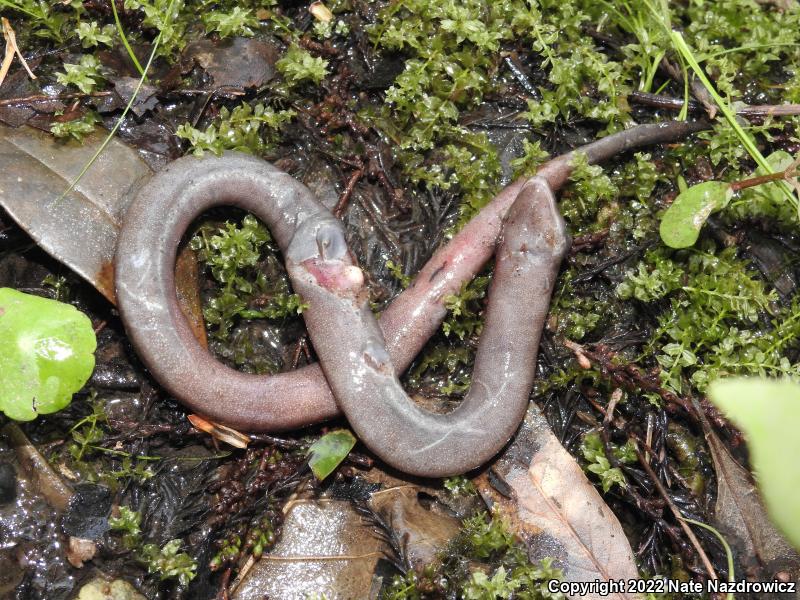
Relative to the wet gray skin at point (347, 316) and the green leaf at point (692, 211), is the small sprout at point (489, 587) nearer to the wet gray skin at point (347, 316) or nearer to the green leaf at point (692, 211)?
the wet gray skin at point (347, 316)

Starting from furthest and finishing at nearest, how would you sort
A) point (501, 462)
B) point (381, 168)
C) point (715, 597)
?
point (381, 168) → point (501, 462) → point (715, 597)

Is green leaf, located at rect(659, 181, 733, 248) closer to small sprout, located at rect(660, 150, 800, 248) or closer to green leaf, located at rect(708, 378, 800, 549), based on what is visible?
small sprout, located at rect(660, 150, 800, 248)

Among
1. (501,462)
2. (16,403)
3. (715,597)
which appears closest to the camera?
(16,403)

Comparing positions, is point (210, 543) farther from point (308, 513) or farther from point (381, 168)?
point (381, 168)

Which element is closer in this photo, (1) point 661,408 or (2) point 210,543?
(2) point 210,543

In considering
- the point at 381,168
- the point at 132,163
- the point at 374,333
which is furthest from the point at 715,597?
the point at 132,163

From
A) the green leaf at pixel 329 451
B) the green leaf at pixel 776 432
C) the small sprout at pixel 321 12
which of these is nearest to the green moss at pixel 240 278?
the green leaf at pixel 329 451

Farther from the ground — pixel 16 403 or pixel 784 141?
pixel 784 141

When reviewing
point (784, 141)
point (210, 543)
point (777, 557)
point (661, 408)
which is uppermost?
point (784, 141)

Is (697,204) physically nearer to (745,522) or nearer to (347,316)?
(745,522)
